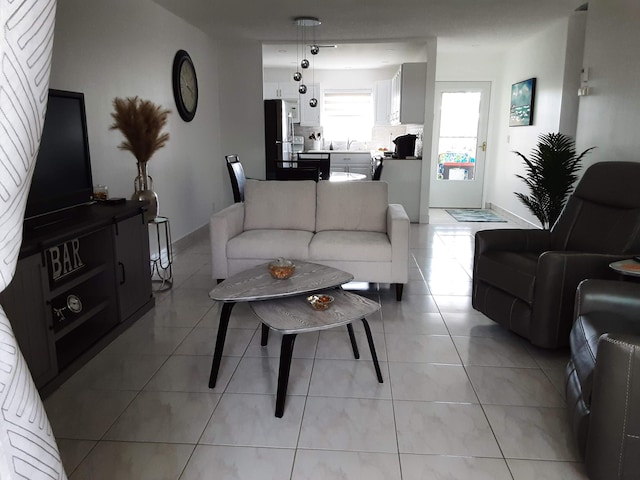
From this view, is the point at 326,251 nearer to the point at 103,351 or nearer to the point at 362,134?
the point at 103,351

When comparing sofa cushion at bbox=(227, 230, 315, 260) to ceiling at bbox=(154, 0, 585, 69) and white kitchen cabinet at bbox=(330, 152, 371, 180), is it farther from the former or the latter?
white kitchen cabinet at bbox=(330, 152, 371, 180)

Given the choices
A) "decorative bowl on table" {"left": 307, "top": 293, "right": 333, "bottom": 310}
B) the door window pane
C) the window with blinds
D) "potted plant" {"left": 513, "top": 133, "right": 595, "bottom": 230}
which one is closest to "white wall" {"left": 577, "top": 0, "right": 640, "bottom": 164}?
"potted plant" {"left": 513, "top": 133, "right": 595, "bottom": 230}

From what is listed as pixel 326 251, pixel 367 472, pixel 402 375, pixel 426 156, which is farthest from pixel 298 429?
pixel 426 156

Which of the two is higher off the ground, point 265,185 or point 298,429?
point 265,185

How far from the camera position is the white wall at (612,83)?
371cm

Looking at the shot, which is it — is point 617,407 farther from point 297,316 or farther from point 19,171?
point 19,171

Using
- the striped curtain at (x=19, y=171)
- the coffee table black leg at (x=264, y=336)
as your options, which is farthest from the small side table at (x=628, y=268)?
the striped curtain at (x=19, y=171)

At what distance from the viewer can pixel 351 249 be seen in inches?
141

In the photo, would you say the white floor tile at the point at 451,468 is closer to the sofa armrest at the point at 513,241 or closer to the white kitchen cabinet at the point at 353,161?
the sofa armrest at the point at 513,241

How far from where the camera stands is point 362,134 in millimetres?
9750

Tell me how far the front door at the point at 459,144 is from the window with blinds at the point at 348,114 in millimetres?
1848

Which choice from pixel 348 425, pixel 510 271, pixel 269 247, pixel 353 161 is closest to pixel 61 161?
pixel 269 247

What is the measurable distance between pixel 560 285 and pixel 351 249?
1442mm

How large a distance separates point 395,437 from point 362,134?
8267mm
